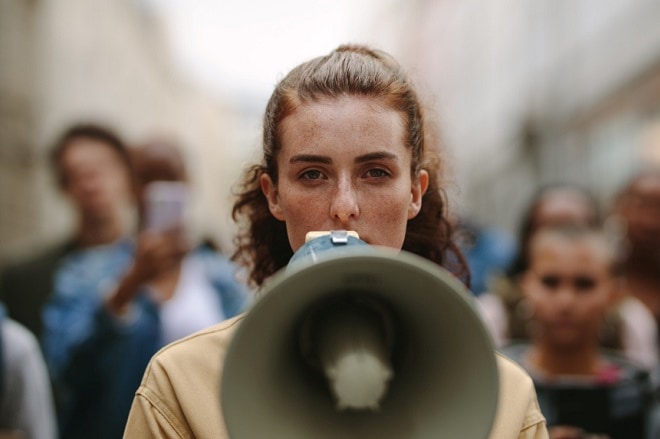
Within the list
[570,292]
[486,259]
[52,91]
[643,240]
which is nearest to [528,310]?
[570,292]

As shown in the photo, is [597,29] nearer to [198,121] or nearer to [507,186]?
[507,186]

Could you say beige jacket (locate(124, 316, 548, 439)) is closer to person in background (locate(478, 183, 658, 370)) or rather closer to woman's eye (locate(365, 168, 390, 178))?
woman's eye (locate(365, 168, 390, 178))

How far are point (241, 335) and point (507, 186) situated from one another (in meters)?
20.9

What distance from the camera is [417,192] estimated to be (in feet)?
6.81

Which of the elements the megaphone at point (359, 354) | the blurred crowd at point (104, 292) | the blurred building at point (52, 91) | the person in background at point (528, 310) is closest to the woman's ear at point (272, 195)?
the megaphone at point (359, 354)

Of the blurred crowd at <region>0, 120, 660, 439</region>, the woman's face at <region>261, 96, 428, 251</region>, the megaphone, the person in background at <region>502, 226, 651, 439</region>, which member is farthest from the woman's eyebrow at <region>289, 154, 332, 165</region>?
the person in background at <region>502, 226, 651, 439</region>

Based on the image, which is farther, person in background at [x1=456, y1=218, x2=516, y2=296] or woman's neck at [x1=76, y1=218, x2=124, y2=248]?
person in background at [x1=456, y1=218, x2=516, y2=296]

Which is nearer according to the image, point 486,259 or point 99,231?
point 99,231

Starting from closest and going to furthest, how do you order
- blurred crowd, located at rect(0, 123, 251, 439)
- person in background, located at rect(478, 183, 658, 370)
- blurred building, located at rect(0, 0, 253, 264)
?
blurred crowd, located at rect(0, 123, 251, 439), person in background, located at rect(478, 183, 658, 370), blurred building, located at rect(0, 0, 253, 264)

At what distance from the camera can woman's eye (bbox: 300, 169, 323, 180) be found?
1.89m

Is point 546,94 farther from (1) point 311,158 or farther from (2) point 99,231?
(1) point 311,158

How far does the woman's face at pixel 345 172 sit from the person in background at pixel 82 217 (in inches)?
96.7

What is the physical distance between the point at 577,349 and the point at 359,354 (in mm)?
2109

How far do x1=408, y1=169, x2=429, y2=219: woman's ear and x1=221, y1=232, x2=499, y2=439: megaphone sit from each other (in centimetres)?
37
